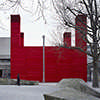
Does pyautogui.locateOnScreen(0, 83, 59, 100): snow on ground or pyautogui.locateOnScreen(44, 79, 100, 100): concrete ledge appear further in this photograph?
pyautogui.locateOnScreen(0, 83, 59, 100): snow on ground

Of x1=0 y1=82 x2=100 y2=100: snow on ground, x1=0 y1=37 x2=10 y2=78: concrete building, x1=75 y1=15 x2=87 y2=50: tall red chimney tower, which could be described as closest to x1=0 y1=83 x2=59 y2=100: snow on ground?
x1=0 y1=82 x2=100 y2=100: snow on ground

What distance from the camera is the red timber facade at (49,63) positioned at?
1988 cm

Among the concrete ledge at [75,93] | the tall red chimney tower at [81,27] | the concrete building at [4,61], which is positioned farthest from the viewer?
the concrete building at [4,61]

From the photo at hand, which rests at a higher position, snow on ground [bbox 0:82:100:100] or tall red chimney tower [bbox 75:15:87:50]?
tall red chimney tower [bbox 75:15:87:50]

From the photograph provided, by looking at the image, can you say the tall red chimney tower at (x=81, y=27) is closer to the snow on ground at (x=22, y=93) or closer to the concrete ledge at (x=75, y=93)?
the concrete ledge at (x=75, y=93)

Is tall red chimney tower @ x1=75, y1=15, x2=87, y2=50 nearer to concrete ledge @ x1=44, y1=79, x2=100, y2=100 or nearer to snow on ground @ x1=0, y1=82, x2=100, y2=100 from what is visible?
concrete ledge @ x1=44, y1=79, x2=100, y2=100

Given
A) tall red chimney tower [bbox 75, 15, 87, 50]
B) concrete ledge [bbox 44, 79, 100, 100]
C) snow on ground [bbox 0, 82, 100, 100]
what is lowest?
snow on ground [bbox 0, 82, 100, 100]

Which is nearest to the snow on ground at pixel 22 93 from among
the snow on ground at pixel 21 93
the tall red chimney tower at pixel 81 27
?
the snow on ground at pixel 21 93

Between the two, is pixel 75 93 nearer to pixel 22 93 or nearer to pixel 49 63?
pixel 22 93

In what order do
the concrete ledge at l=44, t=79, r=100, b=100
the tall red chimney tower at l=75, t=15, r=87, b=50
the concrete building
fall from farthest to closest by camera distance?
the concrete building, the tall red chimney tower at l=75, t=15, r=87, b=50, the concrete ledge at l=44, t=79, r=100, b=100

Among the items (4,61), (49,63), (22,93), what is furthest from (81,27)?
(4,61)

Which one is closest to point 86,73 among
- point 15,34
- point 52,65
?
point 52,65

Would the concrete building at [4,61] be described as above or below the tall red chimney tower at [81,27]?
below

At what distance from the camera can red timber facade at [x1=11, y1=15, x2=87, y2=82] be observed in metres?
19.9
